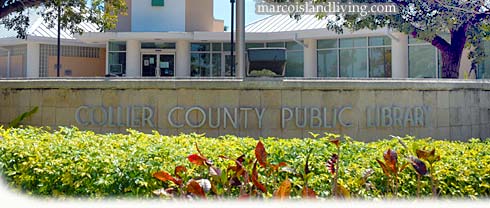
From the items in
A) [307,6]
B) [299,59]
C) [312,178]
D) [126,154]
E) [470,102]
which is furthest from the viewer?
[299,59]

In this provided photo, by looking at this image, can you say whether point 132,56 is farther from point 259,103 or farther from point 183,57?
point 259,103

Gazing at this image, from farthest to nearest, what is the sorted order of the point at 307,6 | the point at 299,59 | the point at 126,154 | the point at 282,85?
1. the point at 299,59
2. the point at 307,6
3. the point at 282,85
4. the point at 126,154

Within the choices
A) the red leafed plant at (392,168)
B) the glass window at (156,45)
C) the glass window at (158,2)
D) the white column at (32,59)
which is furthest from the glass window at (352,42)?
the red leafed plant at (392,168)

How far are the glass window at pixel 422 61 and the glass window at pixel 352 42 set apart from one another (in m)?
2.47

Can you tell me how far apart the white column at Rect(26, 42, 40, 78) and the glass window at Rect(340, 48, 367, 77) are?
16.6 metres

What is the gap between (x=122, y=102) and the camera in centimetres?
808

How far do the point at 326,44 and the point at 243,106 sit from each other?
1865 cm

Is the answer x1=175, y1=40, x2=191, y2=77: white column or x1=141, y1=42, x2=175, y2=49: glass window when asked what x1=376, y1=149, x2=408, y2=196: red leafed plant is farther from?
x1=141, y1=42, x2=175, y2=49: glass window


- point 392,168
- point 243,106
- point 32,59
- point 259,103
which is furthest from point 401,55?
point 392,168

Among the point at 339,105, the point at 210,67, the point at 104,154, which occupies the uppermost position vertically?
the point at 210,67

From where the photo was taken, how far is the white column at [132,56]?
86.8ft
